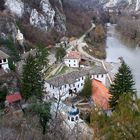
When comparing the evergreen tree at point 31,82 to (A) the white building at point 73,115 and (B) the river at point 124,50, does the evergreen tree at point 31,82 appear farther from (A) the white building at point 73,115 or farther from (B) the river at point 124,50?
(B) the river at point 124,50

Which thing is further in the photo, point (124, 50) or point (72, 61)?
point (124, 50)

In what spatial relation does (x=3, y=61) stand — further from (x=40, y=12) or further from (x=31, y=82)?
(x=40, y=12)

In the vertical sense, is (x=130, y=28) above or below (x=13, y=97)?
above

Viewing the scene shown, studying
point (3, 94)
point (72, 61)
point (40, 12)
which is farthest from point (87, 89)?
point (40, 12)

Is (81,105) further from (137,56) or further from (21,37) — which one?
(137,56)

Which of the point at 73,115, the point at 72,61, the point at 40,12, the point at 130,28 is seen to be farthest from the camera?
the point at 130,28

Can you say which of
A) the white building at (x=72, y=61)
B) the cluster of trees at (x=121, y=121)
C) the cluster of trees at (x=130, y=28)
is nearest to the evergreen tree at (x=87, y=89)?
the white building at (x=72, y=61)
